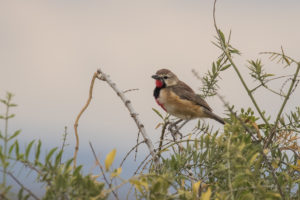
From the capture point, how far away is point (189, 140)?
167cm

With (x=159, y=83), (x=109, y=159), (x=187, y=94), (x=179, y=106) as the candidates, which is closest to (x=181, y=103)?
(x=179, y=106)

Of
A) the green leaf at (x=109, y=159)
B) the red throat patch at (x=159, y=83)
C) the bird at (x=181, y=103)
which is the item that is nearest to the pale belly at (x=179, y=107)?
the bird at (x=181, y=103)

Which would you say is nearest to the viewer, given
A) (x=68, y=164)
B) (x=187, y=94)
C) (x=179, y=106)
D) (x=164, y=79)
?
(x=68, y=164)

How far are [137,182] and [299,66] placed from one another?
1168 millimetres

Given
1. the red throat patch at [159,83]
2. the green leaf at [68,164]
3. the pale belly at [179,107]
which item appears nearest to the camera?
the green leaf at [68,164]

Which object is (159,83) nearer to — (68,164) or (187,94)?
(187,94)

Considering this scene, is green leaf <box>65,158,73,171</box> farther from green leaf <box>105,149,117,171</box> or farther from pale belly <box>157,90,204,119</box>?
pale belly <box>157,90,204,119</box>

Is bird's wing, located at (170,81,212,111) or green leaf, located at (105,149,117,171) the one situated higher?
bird's wing, located at (170,81,212,111)

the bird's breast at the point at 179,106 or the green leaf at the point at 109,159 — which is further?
Answer: the bird's breast at the point at 179,106

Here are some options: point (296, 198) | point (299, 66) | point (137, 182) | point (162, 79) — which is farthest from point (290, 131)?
point (162, 79)

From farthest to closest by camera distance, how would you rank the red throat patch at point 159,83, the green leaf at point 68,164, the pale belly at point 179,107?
the red throat patch at point 159,83, the pale belly at point 179,107, the green leaf at point 68,164

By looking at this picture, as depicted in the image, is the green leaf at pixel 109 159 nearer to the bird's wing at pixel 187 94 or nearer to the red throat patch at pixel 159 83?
the bird's wing at pixel 187 94

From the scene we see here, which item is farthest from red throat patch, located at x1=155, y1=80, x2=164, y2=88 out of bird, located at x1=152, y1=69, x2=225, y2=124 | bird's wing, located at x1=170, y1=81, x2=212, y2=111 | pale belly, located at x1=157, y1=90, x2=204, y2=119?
pale belly, located at x1=157, y1=90, x2=204, y2=119

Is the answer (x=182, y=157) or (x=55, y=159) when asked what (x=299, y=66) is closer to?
(x=182, y=157)
